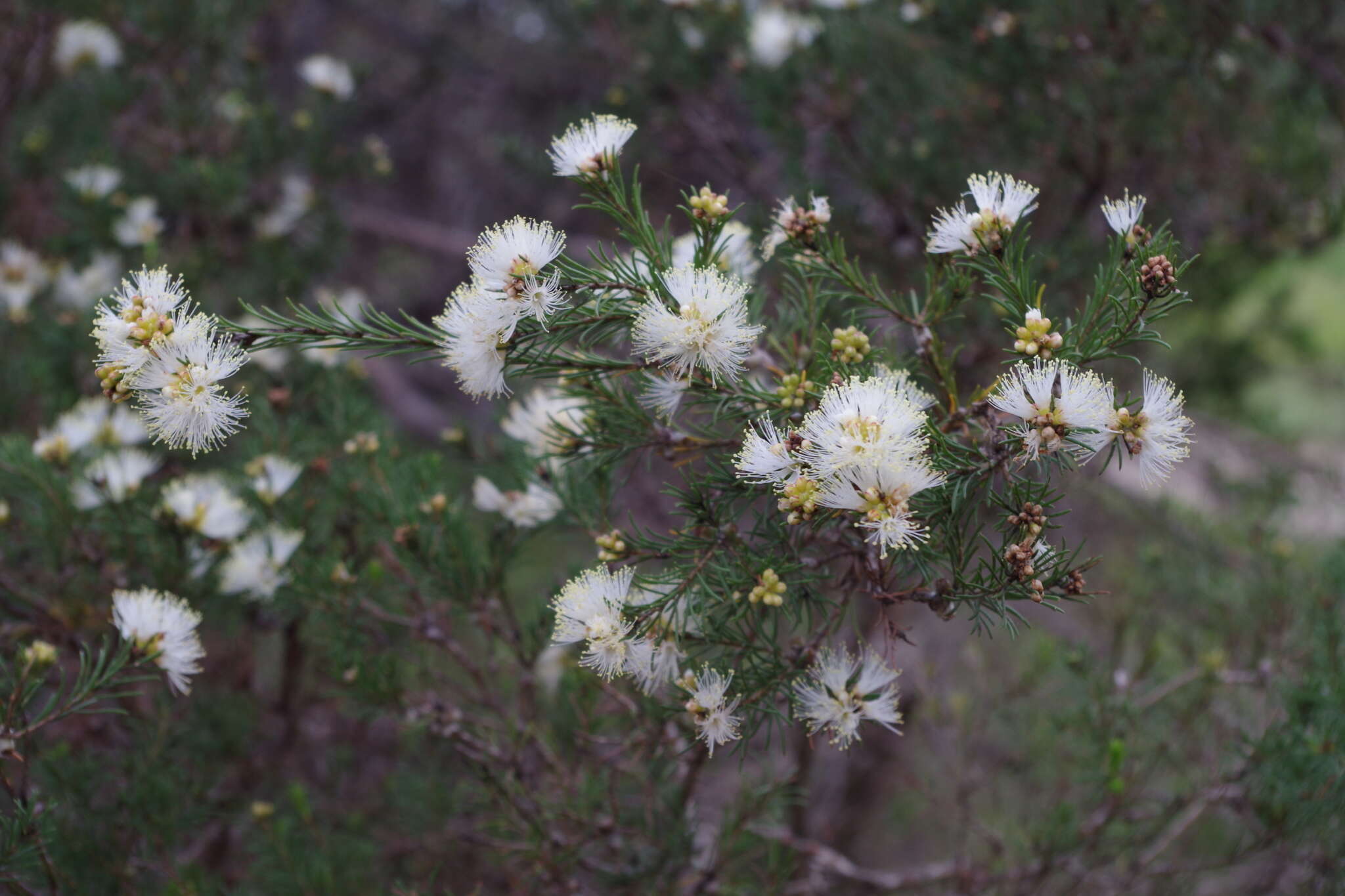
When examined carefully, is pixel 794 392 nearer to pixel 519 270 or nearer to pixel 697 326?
pixel 697 326

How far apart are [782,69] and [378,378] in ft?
8.96

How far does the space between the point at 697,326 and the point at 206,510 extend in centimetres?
133

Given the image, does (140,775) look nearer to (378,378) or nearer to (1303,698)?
(1303,698)

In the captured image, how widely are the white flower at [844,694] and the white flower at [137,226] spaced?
275 cm

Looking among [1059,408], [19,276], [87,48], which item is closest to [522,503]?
[1059,408]

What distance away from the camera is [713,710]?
1318mm

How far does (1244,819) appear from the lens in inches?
82.7

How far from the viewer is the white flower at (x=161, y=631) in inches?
64.4

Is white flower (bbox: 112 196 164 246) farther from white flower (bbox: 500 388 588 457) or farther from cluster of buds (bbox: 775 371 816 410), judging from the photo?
cluster of buds (bbox: 775 371 816 410)

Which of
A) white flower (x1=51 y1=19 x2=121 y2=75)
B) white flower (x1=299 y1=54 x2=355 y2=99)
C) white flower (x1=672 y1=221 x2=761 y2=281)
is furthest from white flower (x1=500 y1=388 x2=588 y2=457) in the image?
white flower (x1=51 y1=19 x2=121 y2=75)

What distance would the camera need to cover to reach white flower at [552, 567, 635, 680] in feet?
4.36

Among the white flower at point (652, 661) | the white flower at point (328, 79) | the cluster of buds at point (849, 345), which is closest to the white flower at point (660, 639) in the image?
the white flower at point (652, 661)

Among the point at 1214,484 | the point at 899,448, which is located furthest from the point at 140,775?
the point at 1214,484

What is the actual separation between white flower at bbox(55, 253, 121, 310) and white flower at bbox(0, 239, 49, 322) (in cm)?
7
